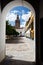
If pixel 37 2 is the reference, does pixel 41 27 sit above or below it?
below

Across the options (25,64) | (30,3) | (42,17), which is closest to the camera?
(42,17)

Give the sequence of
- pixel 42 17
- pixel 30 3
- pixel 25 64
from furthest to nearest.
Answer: pixel 30 3 < pixel 25 64 < pixel 42 17

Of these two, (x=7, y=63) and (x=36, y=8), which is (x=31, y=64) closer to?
(x=7, y=63)

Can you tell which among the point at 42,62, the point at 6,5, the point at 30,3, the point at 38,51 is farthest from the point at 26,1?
the point at 42,62

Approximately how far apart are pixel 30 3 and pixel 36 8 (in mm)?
700

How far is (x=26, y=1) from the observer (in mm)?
13953

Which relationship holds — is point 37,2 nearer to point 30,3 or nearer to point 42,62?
point 30,3

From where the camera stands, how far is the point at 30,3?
45.0 feet

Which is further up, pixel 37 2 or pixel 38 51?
pixel 37 2

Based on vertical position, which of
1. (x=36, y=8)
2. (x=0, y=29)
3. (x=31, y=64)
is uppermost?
(x=36, y=8)

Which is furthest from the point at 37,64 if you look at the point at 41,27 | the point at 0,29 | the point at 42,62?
the point at 0,29

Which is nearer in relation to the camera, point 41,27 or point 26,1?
point 41,27

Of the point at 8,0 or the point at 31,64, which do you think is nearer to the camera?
the point at 31,64

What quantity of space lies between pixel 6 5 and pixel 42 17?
386 cm
